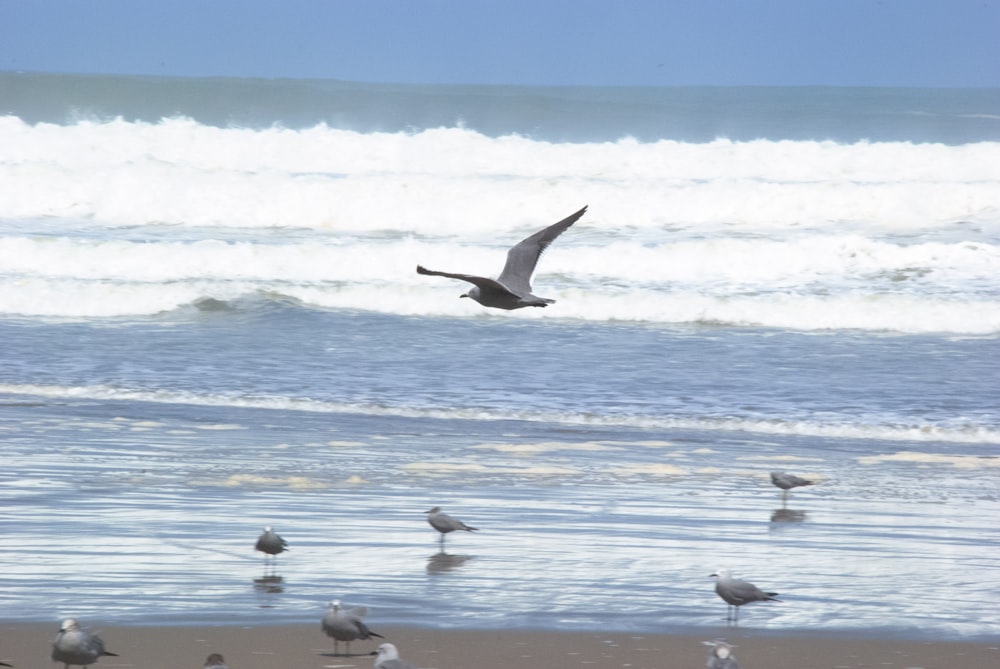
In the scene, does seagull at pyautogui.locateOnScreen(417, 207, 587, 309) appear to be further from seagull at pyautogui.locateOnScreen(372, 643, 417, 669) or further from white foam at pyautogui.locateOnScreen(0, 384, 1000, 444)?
seagull at pyautogui.locateOnScreen(372, 643, 417, 669)

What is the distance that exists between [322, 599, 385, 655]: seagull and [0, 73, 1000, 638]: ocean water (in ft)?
1.66

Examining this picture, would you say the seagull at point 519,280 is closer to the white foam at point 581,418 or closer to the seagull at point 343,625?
the white foam at point 581,418

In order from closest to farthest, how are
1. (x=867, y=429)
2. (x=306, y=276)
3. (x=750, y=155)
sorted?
(x=867, y=429) → (x=306, y=276) → (x=750, y=155)

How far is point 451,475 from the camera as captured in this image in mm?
8789

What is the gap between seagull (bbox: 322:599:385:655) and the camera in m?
5.27

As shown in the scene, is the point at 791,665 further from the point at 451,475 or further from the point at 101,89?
the point at 101,89

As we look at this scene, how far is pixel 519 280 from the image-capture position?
29.2 ft

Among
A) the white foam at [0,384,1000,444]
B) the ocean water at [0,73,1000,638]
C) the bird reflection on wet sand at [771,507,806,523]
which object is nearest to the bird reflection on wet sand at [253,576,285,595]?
the ocean water at [0,73,1000,638]

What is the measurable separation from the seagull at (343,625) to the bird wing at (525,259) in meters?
3.65

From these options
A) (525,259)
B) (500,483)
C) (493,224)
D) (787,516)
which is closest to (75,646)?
(500,483)

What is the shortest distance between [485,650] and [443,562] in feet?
4.48

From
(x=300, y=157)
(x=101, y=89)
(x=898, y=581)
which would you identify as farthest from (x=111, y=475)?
(x=101, y=89)

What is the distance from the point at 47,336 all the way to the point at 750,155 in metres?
20.7

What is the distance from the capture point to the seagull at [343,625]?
527 cm
